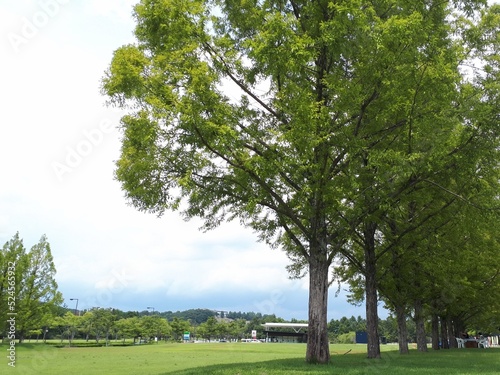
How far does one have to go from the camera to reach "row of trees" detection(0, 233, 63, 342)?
39.9 meters

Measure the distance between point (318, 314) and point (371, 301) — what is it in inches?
270

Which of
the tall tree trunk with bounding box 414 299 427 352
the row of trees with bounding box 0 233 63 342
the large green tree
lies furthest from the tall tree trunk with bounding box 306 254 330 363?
the row of trees with bounding box 0 233 63 342

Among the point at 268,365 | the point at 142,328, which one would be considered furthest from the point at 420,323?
the point at 142,328

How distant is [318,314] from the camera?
14734 mm

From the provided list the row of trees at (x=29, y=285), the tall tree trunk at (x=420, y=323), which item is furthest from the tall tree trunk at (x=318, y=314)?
the row of trees at (x=29, y=285)

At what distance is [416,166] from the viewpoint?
13523 millimetres

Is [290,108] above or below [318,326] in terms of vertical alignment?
above

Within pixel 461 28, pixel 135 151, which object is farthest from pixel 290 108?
pixel 461 28

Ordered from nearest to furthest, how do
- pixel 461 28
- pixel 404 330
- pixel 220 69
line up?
pixel 220 69, pixel 461 28, pixel 404 330

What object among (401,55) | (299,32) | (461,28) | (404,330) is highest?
(461,28)

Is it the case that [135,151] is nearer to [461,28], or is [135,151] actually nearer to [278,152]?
[278,152]

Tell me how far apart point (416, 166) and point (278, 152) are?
4275mm

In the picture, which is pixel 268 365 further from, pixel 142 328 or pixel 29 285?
pixel 142 328

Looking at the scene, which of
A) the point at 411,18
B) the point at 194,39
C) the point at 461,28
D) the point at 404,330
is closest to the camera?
the point at 411,18
